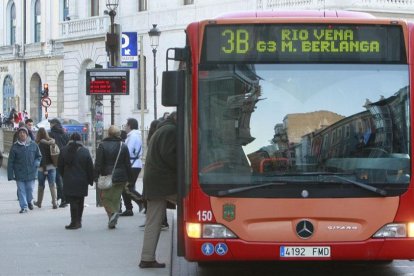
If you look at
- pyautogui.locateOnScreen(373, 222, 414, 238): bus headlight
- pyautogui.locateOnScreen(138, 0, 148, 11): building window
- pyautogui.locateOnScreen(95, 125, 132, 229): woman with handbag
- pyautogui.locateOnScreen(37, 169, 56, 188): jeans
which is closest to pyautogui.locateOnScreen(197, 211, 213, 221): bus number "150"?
pyautogui.locateOnScreen(373, 222, 414, 238): bus headlight

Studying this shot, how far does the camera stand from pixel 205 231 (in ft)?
29.8

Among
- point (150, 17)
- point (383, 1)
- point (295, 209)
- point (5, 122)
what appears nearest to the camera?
point (295, 209)

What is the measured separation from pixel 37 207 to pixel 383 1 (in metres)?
21.4

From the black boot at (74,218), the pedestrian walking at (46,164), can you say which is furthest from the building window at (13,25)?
the black boot at (74,218)

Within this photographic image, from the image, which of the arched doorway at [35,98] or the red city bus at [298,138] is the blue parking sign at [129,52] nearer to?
the red city bus at [298,138]

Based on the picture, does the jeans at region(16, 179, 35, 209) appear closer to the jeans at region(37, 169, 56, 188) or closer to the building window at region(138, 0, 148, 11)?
the jeans at region(37, 169, 56, 188)

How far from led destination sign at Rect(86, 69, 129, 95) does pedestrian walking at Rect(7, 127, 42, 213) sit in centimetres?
150

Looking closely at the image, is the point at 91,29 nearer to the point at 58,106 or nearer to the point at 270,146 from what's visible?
the point at 58,106

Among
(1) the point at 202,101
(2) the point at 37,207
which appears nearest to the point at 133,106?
(2) the point at 37,207

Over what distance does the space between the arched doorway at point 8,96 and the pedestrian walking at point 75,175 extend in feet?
170

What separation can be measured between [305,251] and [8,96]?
198 feet

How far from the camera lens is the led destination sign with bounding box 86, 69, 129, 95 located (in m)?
17.7

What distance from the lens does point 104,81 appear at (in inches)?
701

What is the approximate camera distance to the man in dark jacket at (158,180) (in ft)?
34.2
